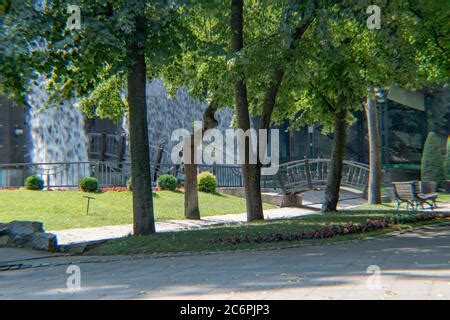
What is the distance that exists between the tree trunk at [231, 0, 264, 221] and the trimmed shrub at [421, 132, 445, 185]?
20072 millimetres

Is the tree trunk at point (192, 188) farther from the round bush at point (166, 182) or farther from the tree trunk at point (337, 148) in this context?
the round bush at point (166, 182)

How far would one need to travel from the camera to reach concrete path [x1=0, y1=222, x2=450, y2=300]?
6.32 metres

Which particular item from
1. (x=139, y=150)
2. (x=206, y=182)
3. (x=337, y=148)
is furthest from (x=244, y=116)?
(x=206, y=182)

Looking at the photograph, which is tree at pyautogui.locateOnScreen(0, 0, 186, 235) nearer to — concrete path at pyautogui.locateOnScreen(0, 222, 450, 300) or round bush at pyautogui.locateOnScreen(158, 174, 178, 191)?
concrete path at pyautogui.locateOnScreen(0, 222, 450, 300)

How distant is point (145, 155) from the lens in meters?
12.8

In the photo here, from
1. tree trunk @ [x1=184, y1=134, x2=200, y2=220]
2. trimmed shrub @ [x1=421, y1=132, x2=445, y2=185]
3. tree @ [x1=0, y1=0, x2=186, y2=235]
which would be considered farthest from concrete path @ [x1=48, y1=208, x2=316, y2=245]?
trimmed shrub @ [x1=421, y1=132, x2=445, y2=185]

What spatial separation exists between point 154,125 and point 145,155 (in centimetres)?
2025

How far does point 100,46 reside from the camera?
11.4 meters

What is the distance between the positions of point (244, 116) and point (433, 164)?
2082 centimetres

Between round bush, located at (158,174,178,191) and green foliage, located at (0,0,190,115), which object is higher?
green foliage, located at (0,0,190,115)

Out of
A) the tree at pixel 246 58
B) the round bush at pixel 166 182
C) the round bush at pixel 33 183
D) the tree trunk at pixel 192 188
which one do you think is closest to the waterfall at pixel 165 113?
the round bush at pixel 166 182

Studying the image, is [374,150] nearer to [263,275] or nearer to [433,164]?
[433,164]

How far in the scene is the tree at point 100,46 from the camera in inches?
426
